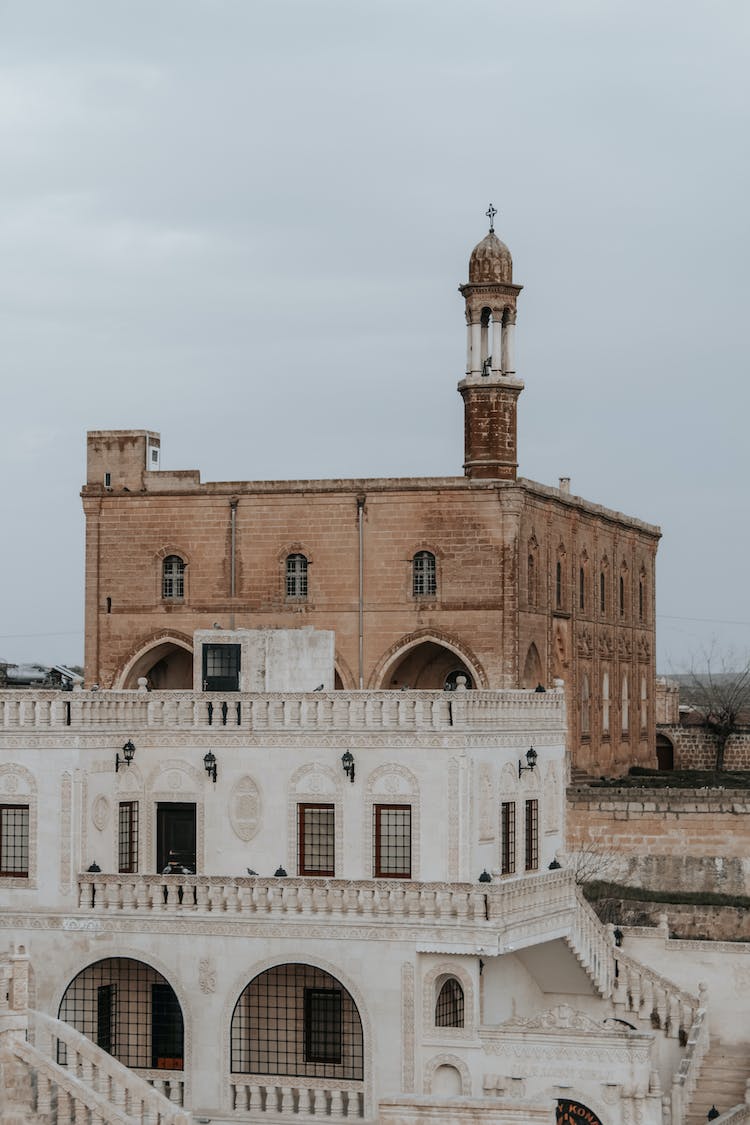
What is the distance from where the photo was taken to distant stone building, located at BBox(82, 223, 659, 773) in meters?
53.7

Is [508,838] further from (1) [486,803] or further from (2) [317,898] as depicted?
(2) [317,898]

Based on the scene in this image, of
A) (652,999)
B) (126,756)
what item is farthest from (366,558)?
(126,756)

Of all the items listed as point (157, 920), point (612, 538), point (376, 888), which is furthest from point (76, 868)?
point (612, 538)

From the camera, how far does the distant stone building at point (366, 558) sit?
53719 millimetres

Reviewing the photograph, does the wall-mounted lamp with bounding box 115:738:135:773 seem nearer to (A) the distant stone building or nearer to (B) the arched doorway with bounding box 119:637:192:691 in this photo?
(A) the distant stone building

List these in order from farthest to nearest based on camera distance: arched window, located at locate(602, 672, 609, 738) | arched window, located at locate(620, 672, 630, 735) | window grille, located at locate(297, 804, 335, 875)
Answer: arched window, located at locate(620, 672, 630, 735) → arched window, located at locate(602, 672, 609, 738) → window grille, located at locate(297, 804, 335, 875)

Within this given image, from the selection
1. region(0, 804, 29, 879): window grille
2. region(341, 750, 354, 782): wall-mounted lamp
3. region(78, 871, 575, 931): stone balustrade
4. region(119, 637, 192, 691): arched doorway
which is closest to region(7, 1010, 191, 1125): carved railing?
region(78, 871, 575, 931): stone balustrade

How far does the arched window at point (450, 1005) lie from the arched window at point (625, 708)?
3464 cm

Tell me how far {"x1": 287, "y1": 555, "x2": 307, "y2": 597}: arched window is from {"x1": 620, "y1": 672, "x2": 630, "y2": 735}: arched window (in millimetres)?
14826

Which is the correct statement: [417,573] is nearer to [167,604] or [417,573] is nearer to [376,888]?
[167,604]

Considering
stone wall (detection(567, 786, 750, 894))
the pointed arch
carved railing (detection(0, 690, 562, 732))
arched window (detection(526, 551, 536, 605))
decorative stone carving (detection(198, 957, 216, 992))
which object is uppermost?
arched window (detection(526, 551, 536, 605))

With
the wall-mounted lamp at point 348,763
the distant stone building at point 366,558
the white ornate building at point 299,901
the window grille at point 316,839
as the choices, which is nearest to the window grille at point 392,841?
the white ornate building at point 299,901

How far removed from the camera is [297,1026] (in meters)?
32.7

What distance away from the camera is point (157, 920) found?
32.2m
